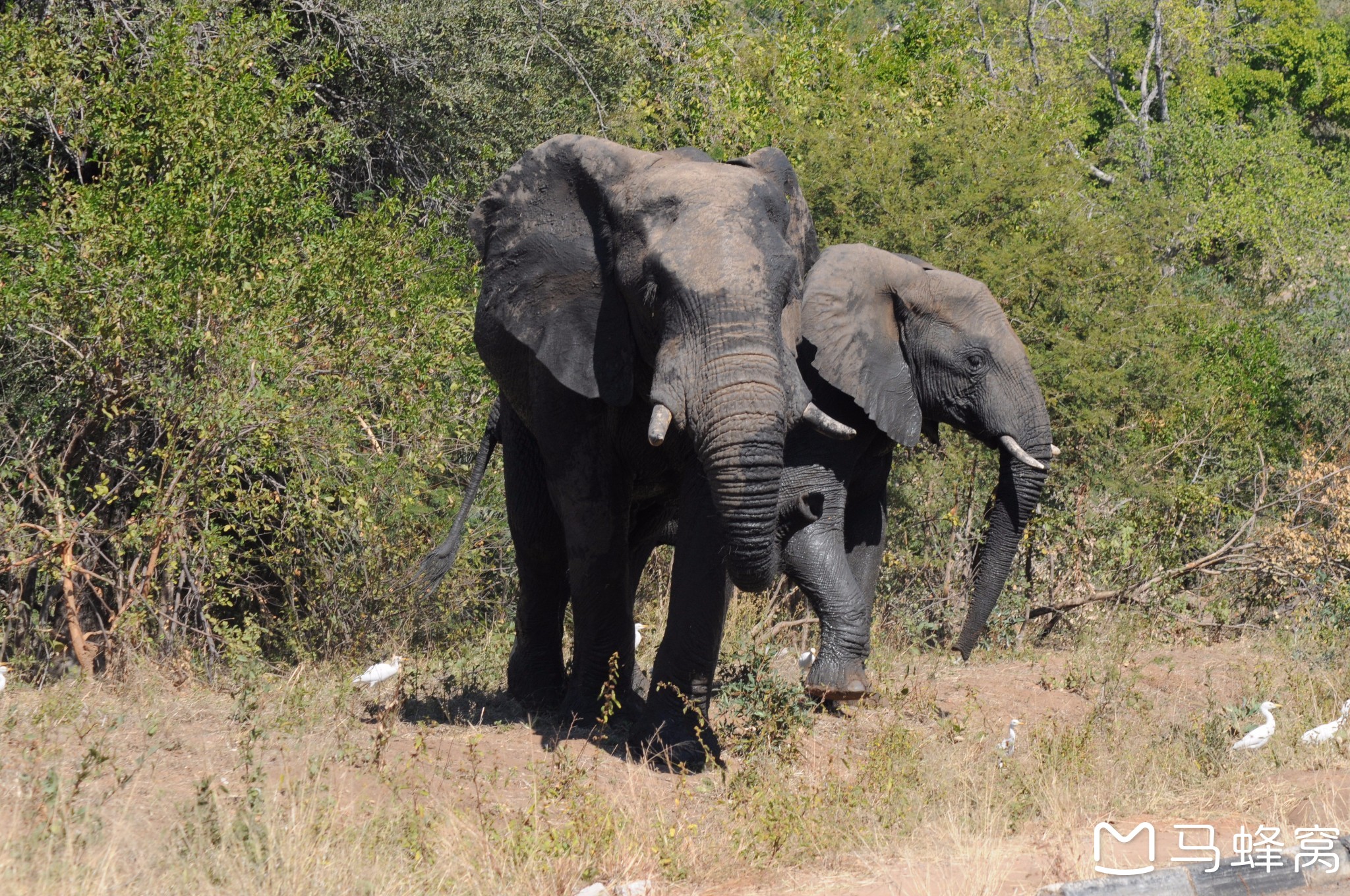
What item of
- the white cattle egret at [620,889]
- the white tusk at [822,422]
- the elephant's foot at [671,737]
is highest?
the white tusk at [822,422]

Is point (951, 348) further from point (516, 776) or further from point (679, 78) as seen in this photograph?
point (679, 78)

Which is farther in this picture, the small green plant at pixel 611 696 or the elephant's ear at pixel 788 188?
the elephant's ear at pixel 788 188

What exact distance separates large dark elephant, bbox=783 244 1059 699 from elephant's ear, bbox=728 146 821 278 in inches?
67.3

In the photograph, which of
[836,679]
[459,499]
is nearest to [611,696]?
[836,679]

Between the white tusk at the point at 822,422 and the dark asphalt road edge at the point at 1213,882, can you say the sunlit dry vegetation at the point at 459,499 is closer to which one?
the dark asphalt road edge at the point at 1213,882

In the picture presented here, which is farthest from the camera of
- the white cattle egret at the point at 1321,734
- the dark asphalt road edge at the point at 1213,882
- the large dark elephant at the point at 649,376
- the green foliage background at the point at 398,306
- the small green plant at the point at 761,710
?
the green foliage background at the point at 398,306

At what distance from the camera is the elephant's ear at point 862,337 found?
27.8 feet

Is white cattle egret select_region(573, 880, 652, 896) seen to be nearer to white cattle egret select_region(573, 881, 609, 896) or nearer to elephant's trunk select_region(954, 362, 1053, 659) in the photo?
white cattle egret select_region(573, 881, 609, 896)

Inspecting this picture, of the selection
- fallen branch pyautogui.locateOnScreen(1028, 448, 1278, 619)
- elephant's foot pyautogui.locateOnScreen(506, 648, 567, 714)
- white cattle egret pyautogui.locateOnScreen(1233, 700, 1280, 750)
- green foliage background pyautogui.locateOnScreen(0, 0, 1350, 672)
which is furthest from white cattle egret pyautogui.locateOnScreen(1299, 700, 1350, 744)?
fallen branch pyautogui.locateOnScreen(1028, 448, 1278, 619)

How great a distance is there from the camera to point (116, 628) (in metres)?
8.06

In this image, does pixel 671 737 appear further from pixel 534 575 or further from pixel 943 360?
pixel 943 360

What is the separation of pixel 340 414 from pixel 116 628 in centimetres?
189

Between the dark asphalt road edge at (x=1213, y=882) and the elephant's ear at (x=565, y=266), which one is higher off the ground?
the elephant's ear at (x=565, y=266)

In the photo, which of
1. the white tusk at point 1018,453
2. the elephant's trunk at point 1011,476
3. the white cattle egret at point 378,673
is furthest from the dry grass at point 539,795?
the white tusk at point 1018,453
